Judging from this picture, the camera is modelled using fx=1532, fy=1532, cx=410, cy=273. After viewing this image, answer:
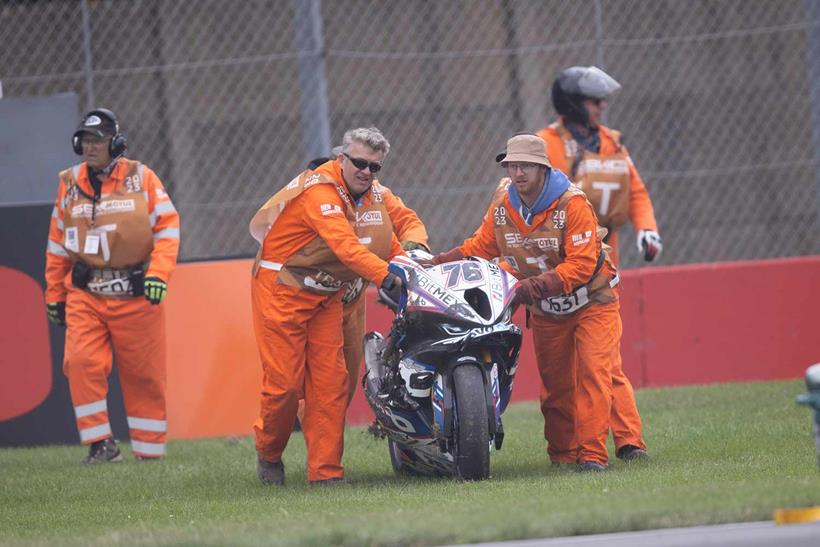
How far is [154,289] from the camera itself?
9.16m

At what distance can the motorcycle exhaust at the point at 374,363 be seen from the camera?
776cm

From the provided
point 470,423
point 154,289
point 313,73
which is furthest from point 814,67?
point 470,423

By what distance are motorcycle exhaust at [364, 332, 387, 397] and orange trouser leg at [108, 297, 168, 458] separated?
1951mm

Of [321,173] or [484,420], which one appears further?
[321,173]

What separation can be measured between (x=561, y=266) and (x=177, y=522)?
7.63ft

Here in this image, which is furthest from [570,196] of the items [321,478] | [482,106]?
[482,106]

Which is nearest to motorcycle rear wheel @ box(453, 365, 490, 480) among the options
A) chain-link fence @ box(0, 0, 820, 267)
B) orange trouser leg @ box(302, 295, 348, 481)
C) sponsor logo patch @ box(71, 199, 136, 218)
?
orange trouser leg @ box(302, 295, 348, 481)

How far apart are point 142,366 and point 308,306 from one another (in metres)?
2.08

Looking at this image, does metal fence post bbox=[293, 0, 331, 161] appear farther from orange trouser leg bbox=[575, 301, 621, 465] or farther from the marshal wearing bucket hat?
orange trouser leg bbox=[575, 301, 621, 465]

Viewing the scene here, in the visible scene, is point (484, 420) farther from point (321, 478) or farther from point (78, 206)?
point (78, 206)

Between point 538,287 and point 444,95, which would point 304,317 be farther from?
point 444,95

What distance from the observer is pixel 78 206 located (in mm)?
9445

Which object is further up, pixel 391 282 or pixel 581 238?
pixel 581 238

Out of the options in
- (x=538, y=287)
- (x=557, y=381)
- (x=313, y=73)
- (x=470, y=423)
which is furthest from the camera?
(x=313, y=73)
